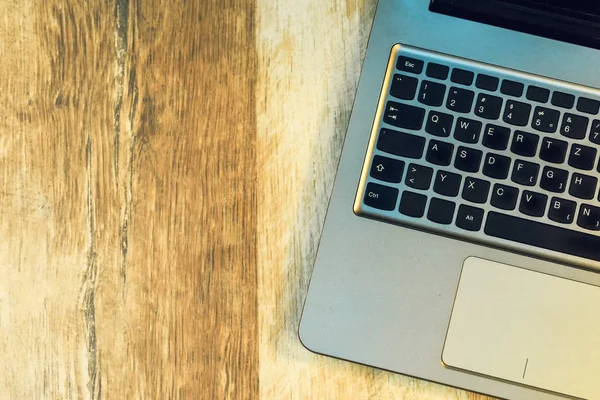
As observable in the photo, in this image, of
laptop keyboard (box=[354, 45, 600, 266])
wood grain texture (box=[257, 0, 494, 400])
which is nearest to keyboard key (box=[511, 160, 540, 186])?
laptop keyboard (box=[354, 45, 600, 266])

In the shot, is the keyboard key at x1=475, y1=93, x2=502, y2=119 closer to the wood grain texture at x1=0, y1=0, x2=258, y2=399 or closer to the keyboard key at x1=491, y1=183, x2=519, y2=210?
A: the keyboard key at x1=491, y1=183, x2=519, y2=210

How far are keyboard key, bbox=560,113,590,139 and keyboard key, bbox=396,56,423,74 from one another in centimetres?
11

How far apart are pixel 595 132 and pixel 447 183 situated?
0.11 m

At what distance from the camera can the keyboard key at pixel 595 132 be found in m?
0.39

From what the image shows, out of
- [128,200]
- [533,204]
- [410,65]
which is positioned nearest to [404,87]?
[410,65]

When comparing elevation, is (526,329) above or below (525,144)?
below

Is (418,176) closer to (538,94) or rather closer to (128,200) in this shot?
(538,94)

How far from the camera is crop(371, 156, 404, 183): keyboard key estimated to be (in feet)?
1.27

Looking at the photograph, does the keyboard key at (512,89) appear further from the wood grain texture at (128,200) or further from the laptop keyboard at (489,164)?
the wood grain texture at (128,200)

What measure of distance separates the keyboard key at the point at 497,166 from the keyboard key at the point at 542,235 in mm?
27

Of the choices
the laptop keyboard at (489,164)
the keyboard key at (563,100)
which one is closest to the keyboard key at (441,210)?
the laptop keyboard at (489,164)

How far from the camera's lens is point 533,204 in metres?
0.38

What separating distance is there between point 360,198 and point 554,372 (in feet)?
0.60

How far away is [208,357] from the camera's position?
417 millimetres
